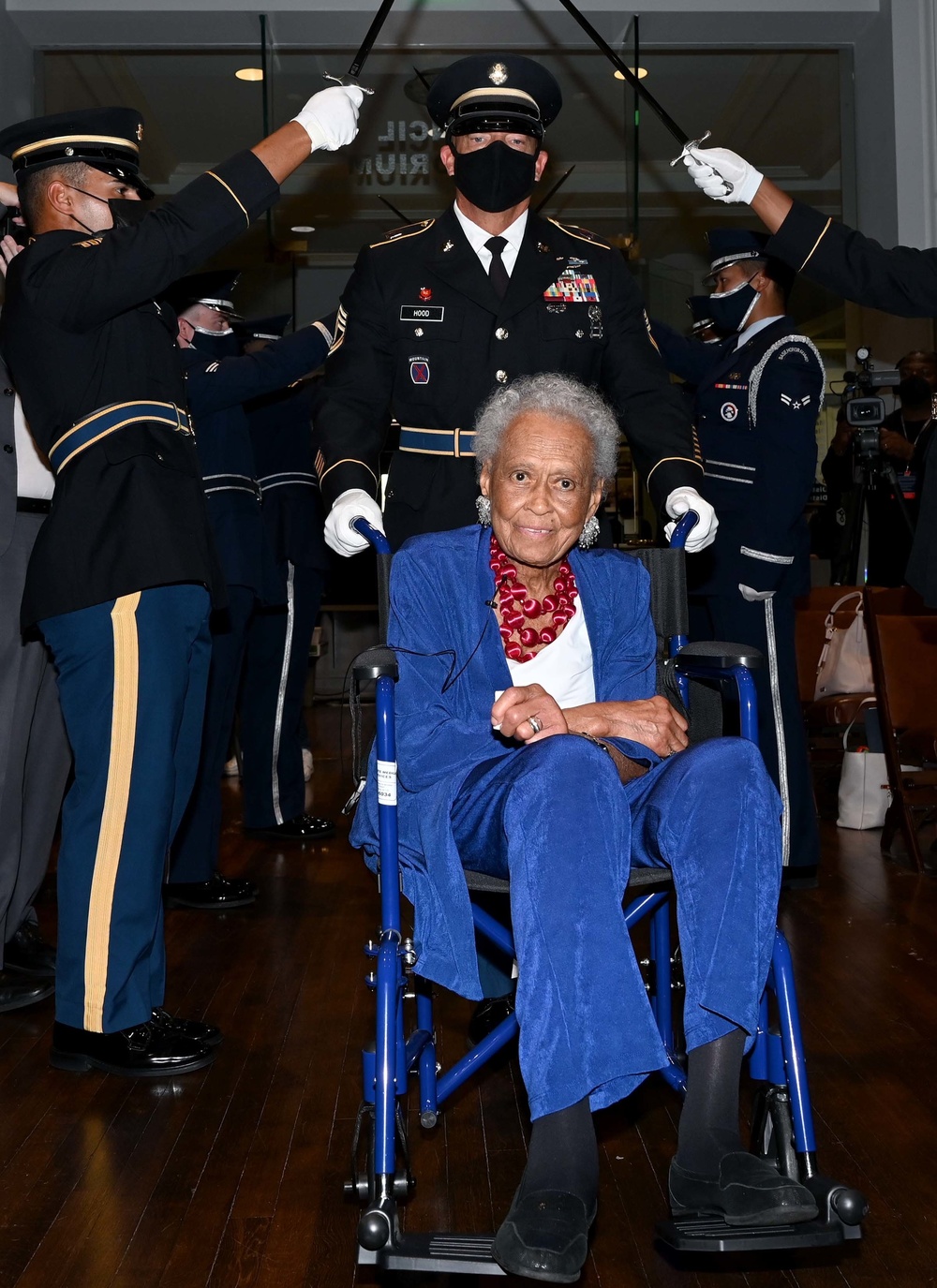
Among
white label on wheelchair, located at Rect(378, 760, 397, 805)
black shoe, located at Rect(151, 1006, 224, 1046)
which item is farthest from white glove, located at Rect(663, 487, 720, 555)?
black shoe, located at Rect(151, 1006, 224, 1046)

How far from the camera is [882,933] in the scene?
3.28 metres

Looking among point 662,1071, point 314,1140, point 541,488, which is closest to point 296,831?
point 314,1140

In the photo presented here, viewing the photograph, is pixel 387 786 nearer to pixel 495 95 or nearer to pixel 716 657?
pixel 716 657

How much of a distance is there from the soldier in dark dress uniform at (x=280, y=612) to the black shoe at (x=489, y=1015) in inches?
82.1

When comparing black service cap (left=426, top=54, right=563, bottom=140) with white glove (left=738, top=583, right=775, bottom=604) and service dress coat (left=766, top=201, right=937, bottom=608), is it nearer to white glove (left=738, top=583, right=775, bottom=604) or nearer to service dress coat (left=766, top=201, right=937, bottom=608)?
service dress coat (left=766, top=201, right=937, bottom=608)

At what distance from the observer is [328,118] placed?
252cm

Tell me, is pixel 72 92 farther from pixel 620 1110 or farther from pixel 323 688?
pixel 620 1110

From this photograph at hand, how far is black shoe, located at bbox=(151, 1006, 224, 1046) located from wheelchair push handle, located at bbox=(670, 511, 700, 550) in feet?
4.23

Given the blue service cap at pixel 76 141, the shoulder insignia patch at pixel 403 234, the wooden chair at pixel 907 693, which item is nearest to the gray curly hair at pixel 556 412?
the shoulder insignia patch at pixel 403 234

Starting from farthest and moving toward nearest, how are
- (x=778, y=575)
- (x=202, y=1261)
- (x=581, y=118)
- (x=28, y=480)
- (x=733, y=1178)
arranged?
(x=581, y=118), (x=778, y=575), (x=28, y=480), (x=202, y=1261), (x=733, y=1178)

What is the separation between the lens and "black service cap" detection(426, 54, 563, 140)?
2414mm

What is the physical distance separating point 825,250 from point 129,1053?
222cm

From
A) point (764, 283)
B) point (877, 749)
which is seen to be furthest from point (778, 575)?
point (877, 749)

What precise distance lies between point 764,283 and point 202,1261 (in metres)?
3.06
